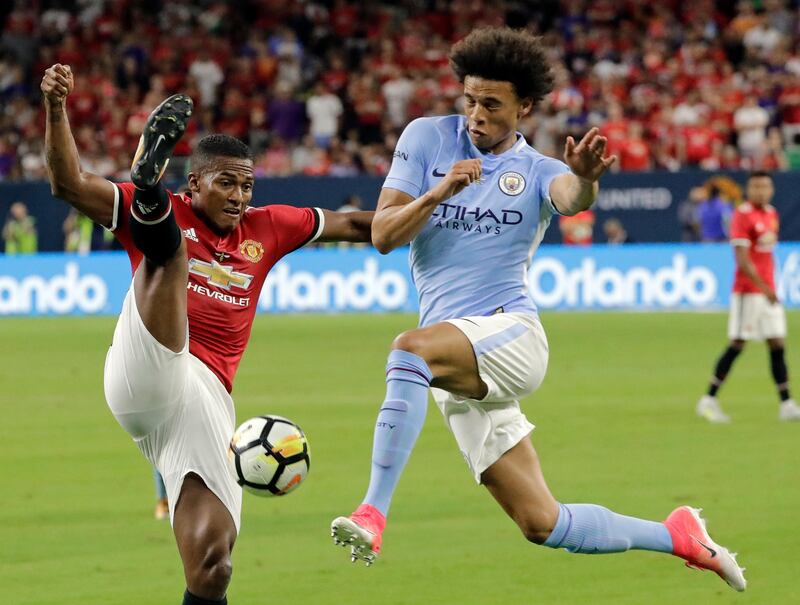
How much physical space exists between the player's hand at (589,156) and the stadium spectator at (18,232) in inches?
827

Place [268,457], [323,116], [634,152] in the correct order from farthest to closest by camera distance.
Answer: [323,116]
[634,152]
[268,457]

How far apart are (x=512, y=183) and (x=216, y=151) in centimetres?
124

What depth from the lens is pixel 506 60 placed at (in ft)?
20.9

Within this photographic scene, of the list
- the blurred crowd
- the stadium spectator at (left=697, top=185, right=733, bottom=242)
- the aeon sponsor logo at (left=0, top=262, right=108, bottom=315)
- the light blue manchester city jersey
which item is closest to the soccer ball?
the light blue manchester city jersey

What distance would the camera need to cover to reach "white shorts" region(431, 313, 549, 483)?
616 cm

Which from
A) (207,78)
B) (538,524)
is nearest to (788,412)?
(538,524)

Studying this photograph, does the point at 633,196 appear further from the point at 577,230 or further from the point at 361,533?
the point at 361,533

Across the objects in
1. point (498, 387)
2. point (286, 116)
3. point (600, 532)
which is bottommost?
point (600, 532)

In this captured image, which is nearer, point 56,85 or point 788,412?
point 56,85

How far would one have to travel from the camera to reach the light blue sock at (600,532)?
6.40 meters

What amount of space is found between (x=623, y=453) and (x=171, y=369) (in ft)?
21.2

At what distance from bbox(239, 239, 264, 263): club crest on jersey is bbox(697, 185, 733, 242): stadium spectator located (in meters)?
19.5

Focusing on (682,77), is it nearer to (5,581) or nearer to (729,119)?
(729,119)

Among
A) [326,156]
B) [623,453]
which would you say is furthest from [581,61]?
[623,453]
